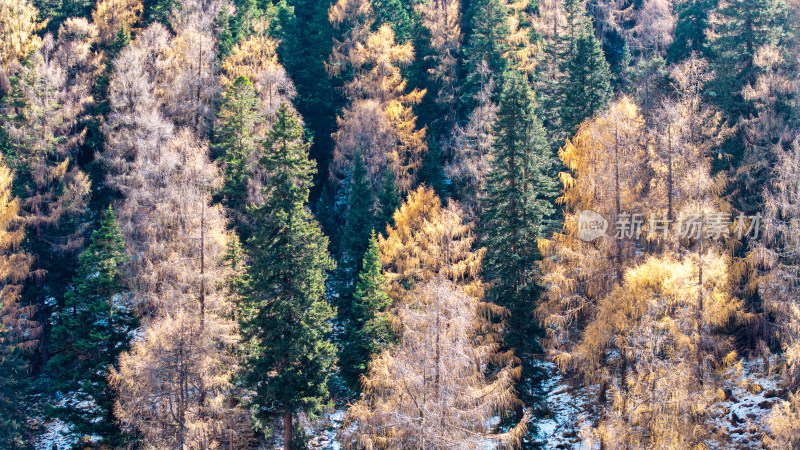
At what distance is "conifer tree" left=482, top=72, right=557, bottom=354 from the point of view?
2536cm

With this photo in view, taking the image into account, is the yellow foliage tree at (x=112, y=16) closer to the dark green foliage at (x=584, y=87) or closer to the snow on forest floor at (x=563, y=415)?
the dark green foliage at (x=584, y=87)

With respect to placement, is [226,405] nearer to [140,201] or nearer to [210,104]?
[140,201]

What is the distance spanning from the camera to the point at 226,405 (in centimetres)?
2583

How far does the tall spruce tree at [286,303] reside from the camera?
23.0 meters

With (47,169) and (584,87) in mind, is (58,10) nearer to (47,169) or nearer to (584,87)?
(47,169)

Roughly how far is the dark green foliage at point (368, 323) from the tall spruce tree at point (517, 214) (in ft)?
16.0

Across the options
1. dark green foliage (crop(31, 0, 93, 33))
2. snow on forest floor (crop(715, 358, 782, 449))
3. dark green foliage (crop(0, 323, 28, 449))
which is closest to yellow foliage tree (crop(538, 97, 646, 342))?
snow on forest floor (crop(715, 358, 782, 449))

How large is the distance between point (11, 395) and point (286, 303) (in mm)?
15309

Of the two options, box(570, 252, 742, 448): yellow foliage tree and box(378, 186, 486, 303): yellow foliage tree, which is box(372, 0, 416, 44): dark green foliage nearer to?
box(378, 186, 486, 303): yellow foliage tree

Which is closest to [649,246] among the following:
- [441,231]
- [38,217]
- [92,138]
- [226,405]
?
[441,231]

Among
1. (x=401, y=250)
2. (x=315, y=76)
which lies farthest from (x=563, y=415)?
Result: (x=315, y=76)

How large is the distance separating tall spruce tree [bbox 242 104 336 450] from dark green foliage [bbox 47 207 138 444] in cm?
837

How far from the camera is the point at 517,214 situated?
25.9 m

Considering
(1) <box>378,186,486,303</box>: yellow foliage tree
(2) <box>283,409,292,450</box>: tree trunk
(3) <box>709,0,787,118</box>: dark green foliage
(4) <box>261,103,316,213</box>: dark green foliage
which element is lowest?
(2) <box>283,409,292,450</box>: tree trunk
